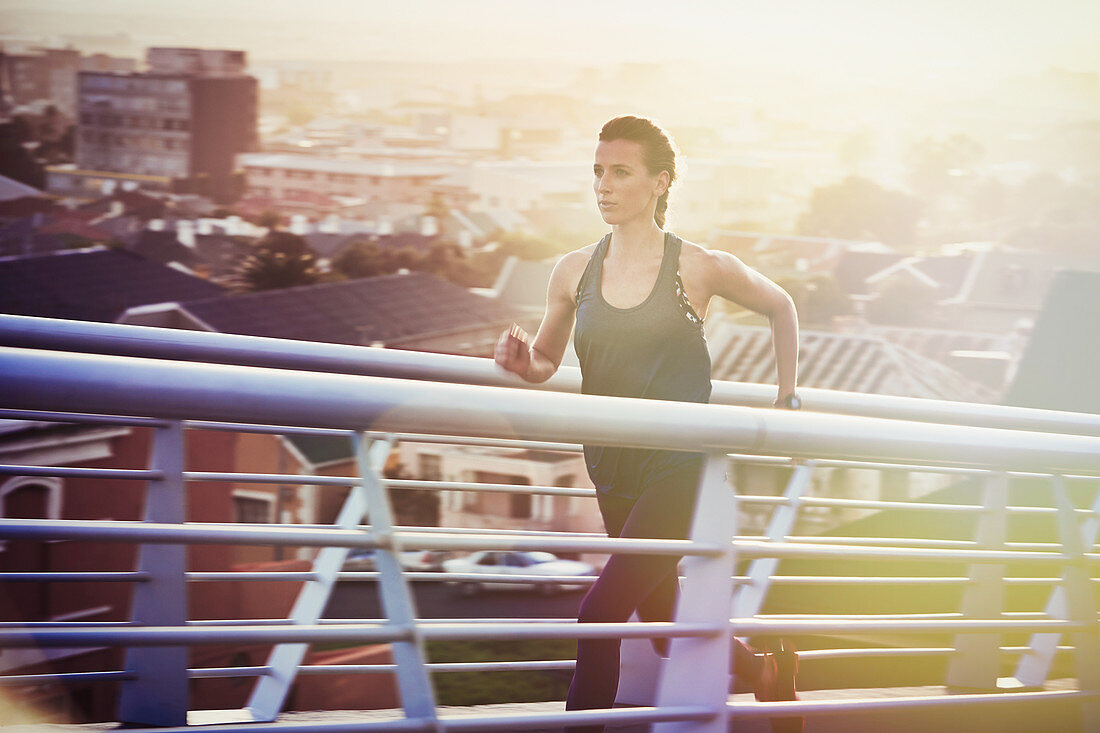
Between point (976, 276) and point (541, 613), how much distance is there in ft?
56.0

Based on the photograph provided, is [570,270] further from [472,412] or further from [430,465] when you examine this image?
[430,465]

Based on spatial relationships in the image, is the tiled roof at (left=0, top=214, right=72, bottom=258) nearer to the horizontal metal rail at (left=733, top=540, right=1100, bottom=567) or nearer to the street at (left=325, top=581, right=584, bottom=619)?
the street at (left=325, top=581, right=584, bottom=619)

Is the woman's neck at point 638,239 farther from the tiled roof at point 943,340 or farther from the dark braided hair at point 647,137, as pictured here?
the tiled roof at point 943,340

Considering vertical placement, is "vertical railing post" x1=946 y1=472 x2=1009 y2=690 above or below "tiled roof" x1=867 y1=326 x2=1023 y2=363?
above

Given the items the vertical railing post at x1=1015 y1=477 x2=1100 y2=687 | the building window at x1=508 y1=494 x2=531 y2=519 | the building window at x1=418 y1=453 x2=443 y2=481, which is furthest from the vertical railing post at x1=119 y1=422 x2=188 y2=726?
the building window at x1=418 y1=453 x2=443 y2=481

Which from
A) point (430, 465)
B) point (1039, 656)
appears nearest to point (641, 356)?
point (1039, 656)

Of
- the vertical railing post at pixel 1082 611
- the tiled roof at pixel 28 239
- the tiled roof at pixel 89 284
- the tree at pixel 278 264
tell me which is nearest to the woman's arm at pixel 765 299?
the vertical railing post at pixel 1082 611

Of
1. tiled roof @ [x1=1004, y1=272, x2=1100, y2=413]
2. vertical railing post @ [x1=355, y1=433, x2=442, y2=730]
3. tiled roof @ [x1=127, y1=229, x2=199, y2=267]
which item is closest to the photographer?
vertical railing post @ [x1=355, y1=433, x2=442, y2=730]

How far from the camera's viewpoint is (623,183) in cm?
233

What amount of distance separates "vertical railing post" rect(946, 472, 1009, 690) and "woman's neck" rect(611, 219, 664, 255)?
1.00 meters

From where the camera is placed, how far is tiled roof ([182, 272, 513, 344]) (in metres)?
32.4

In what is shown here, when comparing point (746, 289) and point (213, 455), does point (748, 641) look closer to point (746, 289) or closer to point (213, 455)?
point (746, 289)

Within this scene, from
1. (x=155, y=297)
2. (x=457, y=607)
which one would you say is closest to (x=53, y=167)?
(x=155, y=297)

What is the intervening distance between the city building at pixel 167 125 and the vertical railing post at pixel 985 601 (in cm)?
3482
